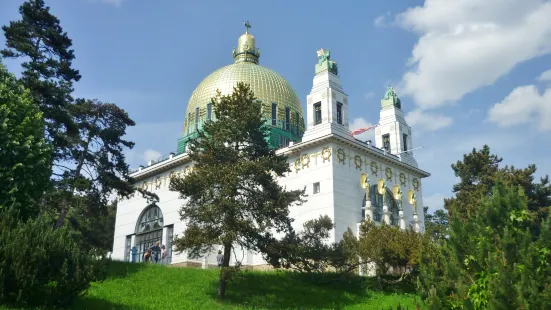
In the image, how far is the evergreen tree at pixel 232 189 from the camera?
22.2 metres

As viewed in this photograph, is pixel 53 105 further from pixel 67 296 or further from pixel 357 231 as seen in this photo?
pixel 357 231

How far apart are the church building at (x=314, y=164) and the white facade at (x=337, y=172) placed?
0.07 metres

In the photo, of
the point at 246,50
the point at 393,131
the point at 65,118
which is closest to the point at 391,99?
the point at 393,131

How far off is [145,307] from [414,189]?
90.4ft

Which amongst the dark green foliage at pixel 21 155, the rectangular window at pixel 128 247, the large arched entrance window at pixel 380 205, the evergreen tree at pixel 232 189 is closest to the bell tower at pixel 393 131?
the large arched entrance window at pixel 380 205

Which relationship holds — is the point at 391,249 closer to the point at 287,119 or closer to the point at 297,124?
the point at 287,119

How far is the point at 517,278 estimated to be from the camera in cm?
1191

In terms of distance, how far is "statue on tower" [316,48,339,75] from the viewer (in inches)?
1531

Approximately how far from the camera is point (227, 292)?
2328 cm

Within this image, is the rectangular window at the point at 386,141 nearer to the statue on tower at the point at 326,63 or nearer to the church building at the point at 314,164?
the church building at the point at 314,164

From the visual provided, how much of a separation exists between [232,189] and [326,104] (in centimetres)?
1629

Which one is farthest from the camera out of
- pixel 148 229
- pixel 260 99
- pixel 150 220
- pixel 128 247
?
pixel 128 247

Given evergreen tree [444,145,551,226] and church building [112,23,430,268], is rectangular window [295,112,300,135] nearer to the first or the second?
church building [112,23,430,268]

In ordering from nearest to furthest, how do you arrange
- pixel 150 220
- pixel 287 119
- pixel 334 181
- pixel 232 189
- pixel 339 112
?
pixel 232 189, pixel 334 181, pixel 339 112, pixel 287 119, pixel 150 220
